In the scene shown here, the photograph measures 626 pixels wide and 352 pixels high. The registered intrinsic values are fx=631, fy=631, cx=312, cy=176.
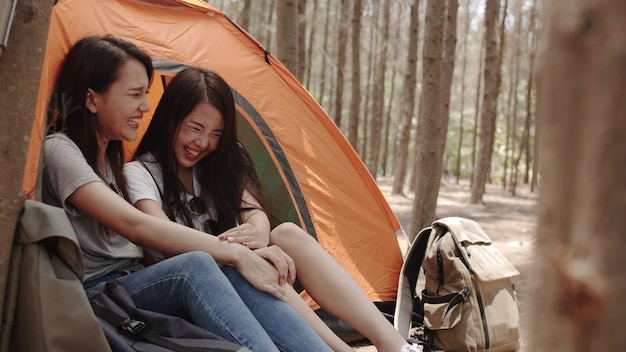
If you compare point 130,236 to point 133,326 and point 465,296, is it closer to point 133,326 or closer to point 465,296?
point 133,326

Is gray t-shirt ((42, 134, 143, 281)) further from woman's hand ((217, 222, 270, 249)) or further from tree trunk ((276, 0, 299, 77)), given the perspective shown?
tree trunk ((276, 0, 299, 77))

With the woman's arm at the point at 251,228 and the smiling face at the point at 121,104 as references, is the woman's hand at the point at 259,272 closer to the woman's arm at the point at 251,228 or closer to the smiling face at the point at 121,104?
the woman's arm at the point at 251,228

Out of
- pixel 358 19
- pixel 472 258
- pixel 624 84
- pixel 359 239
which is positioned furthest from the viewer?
pixel 358 19

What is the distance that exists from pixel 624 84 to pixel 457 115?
83.7 ft

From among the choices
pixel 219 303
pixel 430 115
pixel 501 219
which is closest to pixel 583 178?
pixel 219 303

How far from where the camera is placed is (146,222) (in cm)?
211

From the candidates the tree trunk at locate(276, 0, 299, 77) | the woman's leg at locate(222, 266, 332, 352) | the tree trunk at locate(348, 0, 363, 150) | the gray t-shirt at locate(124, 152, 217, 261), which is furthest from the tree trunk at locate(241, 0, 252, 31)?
the woman's leg at locate(222, 266, 332, 352)

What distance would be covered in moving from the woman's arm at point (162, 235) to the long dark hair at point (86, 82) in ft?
0.73

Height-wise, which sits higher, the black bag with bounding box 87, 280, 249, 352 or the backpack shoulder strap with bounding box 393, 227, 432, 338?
the black bag with bounding box 87, 280, 249, 352

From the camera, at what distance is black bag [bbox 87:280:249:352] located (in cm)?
184

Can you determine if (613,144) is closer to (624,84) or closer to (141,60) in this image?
(624,84)

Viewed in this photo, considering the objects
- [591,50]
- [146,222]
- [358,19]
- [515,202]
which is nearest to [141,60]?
[146,222]

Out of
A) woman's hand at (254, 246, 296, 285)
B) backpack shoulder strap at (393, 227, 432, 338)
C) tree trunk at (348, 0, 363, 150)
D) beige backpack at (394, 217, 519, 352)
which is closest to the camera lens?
woman's hand at (254, 246, 296, 285)

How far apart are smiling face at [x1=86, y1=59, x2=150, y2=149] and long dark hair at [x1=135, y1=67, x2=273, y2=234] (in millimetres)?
228
